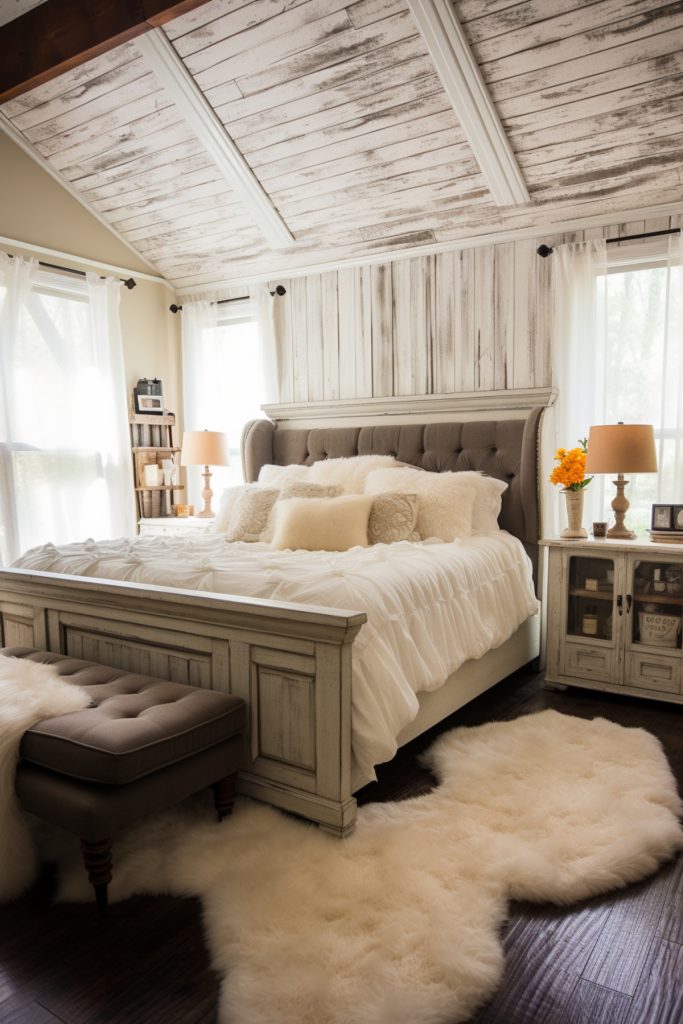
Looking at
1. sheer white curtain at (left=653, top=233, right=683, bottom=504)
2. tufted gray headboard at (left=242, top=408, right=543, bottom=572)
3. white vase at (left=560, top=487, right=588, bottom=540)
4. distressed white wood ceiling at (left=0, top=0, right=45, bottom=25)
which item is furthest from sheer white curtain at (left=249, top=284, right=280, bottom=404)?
sheer white curtain at (left=653, top=233, right=683, bottom=504)

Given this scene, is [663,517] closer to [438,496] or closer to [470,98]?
[438,496]

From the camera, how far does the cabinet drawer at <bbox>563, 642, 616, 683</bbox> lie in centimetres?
329

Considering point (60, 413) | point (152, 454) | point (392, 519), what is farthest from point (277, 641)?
point (152, 454)

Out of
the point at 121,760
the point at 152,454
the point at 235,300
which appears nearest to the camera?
the point at 121,760

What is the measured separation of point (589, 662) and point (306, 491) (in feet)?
5.13

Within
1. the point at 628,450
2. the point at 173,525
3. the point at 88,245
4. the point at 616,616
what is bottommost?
the point at 616,616

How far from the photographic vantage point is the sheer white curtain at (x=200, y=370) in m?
5.27

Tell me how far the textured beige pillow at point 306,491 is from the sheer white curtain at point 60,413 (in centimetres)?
184

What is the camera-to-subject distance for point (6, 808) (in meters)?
1.87

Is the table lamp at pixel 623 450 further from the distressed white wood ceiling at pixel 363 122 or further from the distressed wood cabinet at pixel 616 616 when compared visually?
the distressed white wood ceiling at pixel 363 122

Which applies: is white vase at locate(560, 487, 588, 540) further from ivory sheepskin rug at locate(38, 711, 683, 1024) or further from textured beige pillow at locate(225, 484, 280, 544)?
textured beige pillow at locate(225, 484, 280, 544)

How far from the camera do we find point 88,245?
15.9 feet

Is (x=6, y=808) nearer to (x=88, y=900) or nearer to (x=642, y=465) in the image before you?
(x=88, y=900)

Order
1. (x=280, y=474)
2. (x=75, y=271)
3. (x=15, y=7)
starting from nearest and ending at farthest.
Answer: (x=15, y=7), (x=280, y=474), (x=75, y=271)
